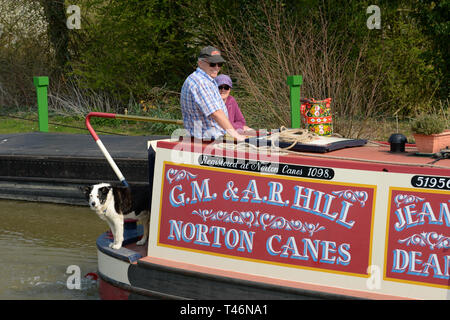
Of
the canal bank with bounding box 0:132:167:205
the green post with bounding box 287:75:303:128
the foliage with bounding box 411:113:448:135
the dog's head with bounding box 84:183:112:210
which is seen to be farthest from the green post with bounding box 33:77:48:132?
the foliage with bounding box 411:113:448:135

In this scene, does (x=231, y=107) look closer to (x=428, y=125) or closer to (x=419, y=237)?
(x=428, y=125)

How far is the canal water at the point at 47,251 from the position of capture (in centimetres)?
618

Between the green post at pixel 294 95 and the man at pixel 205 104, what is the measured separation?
15.3ft

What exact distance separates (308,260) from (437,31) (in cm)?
874

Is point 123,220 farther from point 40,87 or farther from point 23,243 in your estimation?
point 40,87

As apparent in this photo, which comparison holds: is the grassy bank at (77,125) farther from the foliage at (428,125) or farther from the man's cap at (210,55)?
the foliage at (428,125)

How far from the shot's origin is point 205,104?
5.11m

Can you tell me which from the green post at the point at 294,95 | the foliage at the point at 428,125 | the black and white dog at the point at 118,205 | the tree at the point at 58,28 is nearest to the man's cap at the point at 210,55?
the black and white dog at the point at 118,205

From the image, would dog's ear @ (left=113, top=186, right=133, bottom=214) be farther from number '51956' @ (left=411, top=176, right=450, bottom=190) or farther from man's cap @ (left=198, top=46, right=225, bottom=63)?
number '51956' @ (left=411, top=176, right=450, bottom=190)

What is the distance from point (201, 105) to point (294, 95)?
16.4 ft

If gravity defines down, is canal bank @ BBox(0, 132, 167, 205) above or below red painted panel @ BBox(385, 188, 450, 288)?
below

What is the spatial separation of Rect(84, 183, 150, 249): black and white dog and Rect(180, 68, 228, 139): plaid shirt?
679 mm

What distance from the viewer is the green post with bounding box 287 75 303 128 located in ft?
32.4

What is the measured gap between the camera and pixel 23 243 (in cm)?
766
